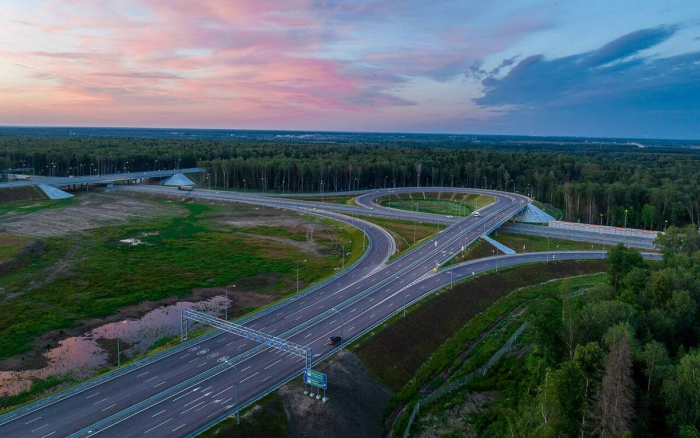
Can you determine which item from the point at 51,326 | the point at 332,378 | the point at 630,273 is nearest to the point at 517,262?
the point at 630,273

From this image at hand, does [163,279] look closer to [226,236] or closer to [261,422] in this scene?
[226,236]

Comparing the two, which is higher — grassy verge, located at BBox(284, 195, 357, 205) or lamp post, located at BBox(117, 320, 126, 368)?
grassy verge, located at BBox(284, 195, 357, 205)

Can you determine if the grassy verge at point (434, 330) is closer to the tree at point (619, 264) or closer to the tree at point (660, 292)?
the tree at point (619, 264)

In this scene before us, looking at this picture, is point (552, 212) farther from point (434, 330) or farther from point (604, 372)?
point (604, 372)

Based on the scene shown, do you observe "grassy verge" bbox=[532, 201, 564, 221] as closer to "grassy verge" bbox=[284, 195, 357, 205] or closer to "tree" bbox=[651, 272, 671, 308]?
"grassy verge" bbox=[284, 195, 357, 205]

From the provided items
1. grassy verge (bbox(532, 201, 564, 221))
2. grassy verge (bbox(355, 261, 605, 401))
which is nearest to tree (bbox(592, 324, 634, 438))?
grassy verge (bbox(355, 261, 605, 401))

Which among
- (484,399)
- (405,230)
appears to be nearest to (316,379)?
(484,399)
